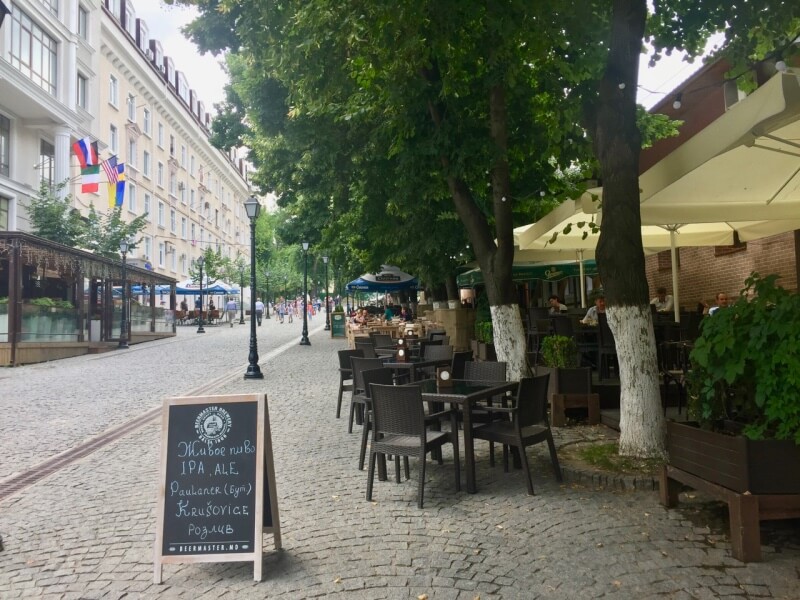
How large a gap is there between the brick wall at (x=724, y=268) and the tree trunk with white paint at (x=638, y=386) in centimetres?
666

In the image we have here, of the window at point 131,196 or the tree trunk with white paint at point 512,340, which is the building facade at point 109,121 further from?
the tree trunk with white paint at point 512,340

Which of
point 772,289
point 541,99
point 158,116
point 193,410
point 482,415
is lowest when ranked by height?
point 482,415

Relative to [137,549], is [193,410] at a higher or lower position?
higher

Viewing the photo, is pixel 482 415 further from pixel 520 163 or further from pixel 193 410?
pixel 520 163

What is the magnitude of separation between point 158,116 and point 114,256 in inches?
896

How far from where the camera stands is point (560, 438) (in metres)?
6.84

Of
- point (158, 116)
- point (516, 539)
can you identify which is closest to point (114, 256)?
point (158, 116)

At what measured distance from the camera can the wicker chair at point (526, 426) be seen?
17.0ft

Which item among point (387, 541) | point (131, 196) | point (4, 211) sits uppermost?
point (131, 196)

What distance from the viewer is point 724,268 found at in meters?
14.9

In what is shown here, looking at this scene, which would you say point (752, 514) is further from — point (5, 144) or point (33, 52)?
point (33, 52)

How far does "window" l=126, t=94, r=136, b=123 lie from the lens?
40344mm

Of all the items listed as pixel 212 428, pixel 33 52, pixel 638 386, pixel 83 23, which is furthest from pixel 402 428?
pixel 83 23

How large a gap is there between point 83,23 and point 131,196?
37.4ft
